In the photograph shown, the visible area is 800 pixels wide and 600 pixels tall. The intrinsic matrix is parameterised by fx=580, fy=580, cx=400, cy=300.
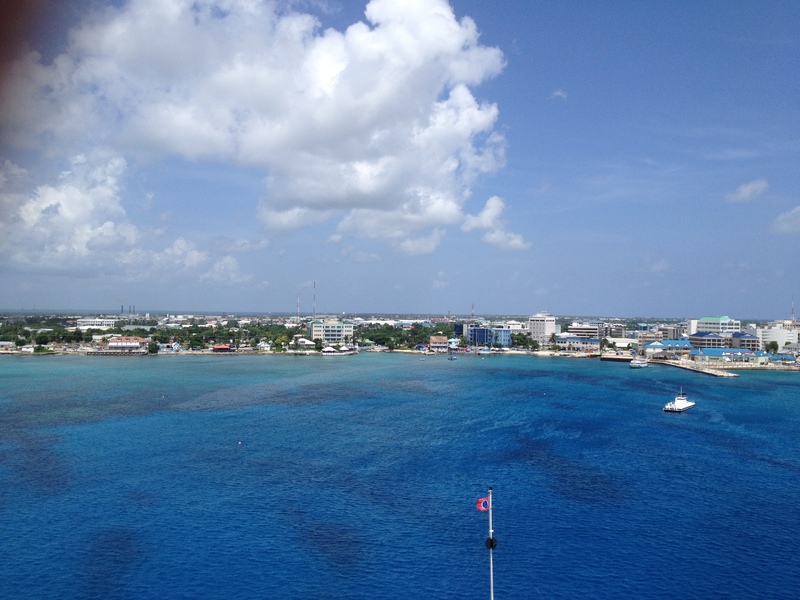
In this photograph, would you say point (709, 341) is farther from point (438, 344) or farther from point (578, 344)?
point (438, 344)

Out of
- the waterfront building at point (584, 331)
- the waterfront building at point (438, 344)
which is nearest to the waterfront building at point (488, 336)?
the waterfront building at point (438, 344)

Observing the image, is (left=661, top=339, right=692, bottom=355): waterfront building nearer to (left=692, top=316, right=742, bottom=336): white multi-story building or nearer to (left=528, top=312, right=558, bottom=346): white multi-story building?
(left=692, top=316, right=742, bottom=336): white multi-story building

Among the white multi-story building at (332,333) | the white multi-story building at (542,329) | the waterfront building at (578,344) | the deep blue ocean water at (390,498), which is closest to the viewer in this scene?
the deep blue ocean water at (390,498)

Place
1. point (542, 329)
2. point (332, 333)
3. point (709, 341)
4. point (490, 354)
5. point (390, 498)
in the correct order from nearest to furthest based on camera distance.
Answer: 1. point (390, 498)
2. point (709, 341)
3. point (490, 354)
4. point (332, 333)
5. point (542, 329)

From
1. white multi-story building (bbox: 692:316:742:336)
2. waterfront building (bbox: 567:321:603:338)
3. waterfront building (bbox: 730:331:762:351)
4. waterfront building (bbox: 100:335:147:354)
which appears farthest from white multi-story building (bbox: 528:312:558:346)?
waterfront building (bbox: 100:335:147:354)

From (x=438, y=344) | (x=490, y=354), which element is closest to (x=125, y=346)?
(x=438, y=344)

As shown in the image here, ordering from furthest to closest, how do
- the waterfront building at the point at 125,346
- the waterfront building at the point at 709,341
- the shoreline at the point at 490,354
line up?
the waterfront building at the point at 709,341
the waterfront building at the point at 125,346
the shoreline at the point at 490,354

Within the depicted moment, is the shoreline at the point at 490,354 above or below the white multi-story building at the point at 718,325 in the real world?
below

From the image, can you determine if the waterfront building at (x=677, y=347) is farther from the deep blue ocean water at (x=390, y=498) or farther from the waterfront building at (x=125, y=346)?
the waterfront building at (x=125, y=346)

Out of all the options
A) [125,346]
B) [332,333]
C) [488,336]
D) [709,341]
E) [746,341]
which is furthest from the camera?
[488,336]

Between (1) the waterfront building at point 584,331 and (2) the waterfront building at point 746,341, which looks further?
(1) the waterfront building at point 584,331
